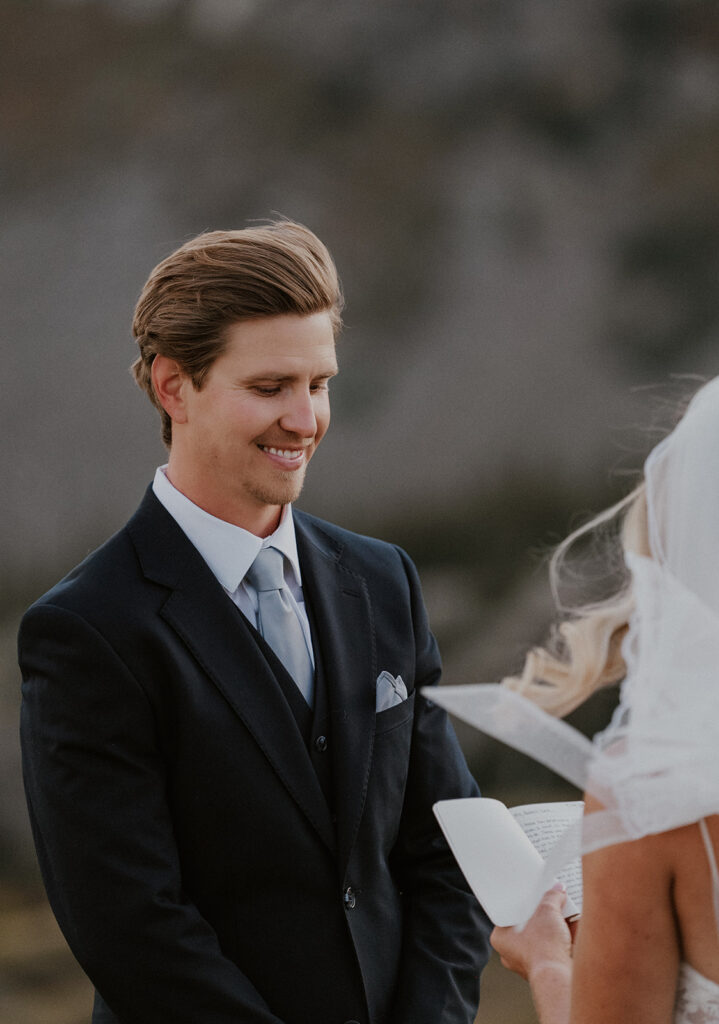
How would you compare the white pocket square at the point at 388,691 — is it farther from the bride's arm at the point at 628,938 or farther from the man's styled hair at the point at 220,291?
the bride's arm at the point at 628,938

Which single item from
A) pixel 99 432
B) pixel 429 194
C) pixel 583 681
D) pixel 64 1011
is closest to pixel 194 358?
pixel 583 681

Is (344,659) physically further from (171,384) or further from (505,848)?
(171,384)

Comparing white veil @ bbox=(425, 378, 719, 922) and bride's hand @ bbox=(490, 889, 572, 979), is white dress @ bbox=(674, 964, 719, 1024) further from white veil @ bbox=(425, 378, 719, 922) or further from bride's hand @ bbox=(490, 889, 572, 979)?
bride's hand @ bbox=(490, 889, 572, 979)

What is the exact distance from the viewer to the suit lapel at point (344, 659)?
5.03ft

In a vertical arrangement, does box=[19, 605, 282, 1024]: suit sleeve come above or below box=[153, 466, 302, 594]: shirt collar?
below

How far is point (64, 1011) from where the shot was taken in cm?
357

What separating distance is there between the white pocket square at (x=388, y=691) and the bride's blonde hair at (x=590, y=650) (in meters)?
0.40

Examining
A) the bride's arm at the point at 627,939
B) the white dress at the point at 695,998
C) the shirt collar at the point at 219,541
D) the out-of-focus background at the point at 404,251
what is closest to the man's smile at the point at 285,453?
the shirt collar at the point at 219,541

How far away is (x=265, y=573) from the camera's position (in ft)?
5.24

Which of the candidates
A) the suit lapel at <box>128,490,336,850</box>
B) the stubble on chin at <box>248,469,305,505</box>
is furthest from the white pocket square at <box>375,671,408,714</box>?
the stubble on chin at <box>248,469,305,505</box>

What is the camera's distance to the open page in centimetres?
139

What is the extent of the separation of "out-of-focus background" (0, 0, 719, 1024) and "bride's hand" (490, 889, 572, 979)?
8.35 feet

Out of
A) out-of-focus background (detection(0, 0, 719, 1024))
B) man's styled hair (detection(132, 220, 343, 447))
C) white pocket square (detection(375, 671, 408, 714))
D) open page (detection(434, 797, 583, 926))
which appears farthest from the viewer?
out-of-focus background (detection(0, 0, 719, 1024))

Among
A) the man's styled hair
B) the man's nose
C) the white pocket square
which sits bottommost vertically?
the white pocket square
